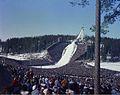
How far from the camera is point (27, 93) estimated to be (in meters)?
12.4

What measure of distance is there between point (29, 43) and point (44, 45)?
47 centimetres

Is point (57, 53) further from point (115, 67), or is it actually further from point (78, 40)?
point (115, 67)

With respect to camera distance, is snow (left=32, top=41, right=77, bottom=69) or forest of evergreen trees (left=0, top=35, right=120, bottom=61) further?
snow (left=32, top=41, right=77, bottom=69)

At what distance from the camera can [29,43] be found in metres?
14.0

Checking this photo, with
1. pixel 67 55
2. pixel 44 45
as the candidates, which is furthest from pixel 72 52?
pixel 44 45

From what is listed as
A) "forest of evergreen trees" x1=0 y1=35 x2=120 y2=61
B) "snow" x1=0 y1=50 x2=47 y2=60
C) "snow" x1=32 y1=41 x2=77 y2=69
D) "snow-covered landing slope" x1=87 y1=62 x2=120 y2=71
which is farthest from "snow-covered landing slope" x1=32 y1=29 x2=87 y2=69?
"snow-covered landing slope" x1=87 y1=62 x2=120 y2=71

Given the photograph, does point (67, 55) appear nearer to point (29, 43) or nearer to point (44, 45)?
point (44, 45)

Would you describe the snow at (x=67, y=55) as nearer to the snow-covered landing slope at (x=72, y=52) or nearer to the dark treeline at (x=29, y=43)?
the snow-covered landing slope at (x=72, y=52)

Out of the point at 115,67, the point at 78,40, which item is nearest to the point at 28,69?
the point at 78,40

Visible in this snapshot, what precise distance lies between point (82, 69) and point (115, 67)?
97 centimetres

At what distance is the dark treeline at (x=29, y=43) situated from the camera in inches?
537

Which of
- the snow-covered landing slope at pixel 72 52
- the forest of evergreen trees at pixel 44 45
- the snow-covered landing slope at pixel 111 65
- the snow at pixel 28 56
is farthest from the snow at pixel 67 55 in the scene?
the snow-covered landing slope at pixel 111 65

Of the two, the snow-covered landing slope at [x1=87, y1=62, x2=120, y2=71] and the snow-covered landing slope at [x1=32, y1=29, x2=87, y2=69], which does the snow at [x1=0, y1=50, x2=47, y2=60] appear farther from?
the snow-covered landing slope at [x1=87, y1=62, x2=120, y2=71]

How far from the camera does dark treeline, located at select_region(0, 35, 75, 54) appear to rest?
13.6m
